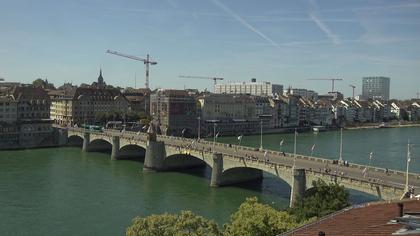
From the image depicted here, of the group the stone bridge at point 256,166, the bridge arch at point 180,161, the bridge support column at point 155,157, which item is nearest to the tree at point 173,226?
the stone bridge at point 256,166

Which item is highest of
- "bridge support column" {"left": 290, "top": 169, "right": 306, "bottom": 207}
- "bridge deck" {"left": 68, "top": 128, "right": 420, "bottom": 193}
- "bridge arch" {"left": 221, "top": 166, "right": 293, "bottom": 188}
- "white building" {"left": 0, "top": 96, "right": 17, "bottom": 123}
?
"white building" {"left": 0, "top": 96, "right": 17, "bottom": 123}

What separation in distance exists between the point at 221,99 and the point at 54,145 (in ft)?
178

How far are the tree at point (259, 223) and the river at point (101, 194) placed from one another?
12.7m

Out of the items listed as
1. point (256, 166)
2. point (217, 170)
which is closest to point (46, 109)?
point (217, 170)

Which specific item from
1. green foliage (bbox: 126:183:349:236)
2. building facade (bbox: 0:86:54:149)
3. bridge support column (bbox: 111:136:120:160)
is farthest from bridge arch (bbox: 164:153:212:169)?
green foliage (bbox: 126:183:349:236)

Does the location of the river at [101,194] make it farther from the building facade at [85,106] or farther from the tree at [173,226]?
the building facade at [85,106]

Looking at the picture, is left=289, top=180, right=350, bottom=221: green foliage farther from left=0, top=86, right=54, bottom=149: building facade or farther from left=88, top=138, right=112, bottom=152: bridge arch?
left=0, top=86, right=54, bottom=149: building facade

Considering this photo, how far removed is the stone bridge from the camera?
36000mm

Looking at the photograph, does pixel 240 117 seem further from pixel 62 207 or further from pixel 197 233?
pixel 197 233

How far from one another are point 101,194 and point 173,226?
84.6ft

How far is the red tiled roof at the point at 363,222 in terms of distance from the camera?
950 cm

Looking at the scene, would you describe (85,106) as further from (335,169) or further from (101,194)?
(335,169)

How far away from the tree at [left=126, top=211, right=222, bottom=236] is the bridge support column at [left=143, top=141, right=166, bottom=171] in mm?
37970

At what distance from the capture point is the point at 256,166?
45219mm
